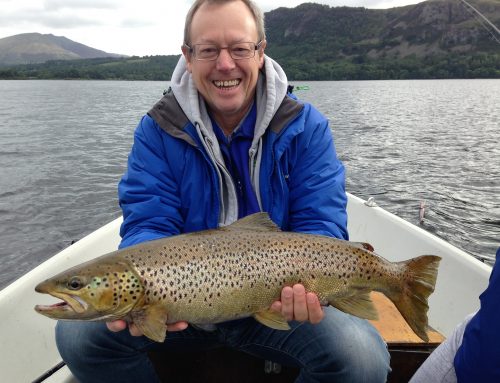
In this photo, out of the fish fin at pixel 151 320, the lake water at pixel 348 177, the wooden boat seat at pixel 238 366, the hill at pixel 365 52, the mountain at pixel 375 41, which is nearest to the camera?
the fish fin at pixel 151 320

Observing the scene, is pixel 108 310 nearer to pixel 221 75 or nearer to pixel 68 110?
pixel 221 75

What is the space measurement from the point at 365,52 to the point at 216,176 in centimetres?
17117

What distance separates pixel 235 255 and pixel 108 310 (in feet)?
2.38

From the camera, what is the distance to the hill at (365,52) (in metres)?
125

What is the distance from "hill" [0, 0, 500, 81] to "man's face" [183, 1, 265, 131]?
99592mm

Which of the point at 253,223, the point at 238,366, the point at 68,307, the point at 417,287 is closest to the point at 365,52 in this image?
the point at 238,366

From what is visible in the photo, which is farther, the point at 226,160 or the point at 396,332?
the point at 396,332

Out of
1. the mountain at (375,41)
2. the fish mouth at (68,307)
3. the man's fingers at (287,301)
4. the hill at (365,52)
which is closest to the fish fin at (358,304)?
the man's fingers at (287,301)

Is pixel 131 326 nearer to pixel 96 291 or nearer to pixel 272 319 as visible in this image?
pixel 96 291

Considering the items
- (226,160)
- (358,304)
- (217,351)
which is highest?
(226,160)

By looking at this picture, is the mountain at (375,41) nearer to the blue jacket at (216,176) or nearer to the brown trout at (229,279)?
the blue jacket at (216,176)

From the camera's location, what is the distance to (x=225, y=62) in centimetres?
310

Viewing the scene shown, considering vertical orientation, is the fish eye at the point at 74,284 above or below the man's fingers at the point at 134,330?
above

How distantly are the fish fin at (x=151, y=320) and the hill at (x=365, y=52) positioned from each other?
101 m
